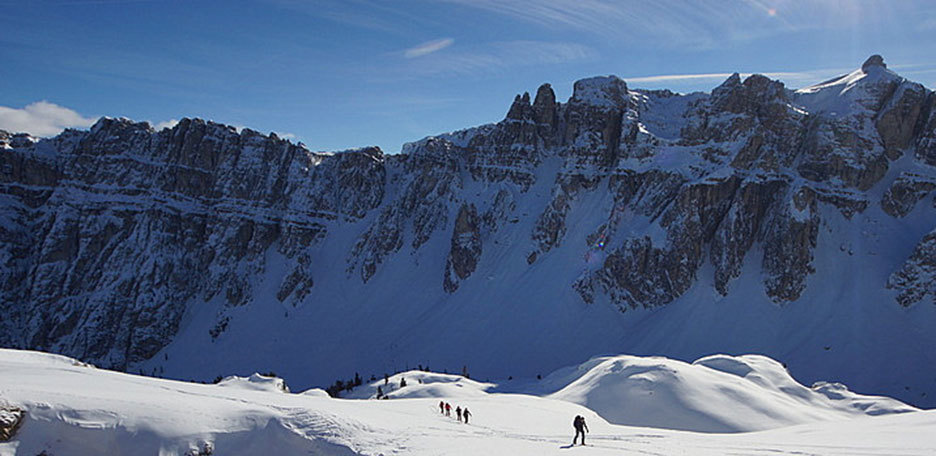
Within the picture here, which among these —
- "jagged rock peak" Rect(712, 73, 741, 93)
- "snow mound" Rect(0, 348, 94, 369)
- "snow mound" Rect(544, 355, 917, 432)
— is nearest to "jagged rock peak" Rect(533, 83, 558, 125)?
"jagged rock peak" Rect(712, 73, 741, 93)

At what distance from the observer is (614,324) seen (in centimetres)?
10506

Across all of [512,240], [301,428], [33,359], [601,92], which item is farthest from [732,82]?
[33,359]

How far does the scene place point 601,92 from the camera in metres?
132

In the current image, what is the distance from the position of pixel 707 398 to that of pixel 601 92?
8713cm

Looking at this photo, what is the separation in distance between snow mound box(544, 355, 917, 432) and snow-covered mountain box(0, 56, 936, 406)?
72.6 ft

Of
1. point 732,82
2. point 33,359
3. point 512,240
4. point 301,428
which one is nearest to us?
point 301,428

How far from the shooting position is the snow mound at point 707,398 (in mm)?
53875

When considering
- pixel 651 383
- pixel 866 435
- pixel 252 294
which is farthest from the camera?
pixel 252 294

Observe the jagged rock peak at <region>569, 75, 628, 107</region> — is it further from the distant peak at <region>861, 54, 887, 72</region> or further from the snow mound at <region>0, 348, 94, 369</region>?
the snow mound at <region>0, 348, 94, 369</region>

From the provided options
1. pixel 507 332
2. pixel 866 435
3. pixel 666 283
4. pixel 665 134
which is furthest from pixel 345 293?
pixel 866 435

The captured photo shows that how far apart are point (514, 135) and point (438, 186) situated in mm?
20125

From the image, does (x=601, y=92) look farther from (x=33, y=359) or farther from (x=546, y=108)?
(x=33, y=359)

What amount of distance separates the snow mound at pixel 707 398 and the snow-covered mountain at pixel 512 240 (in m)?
22.1

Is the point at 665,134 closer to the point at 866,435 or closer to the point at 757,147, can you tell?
the point at 757,147
